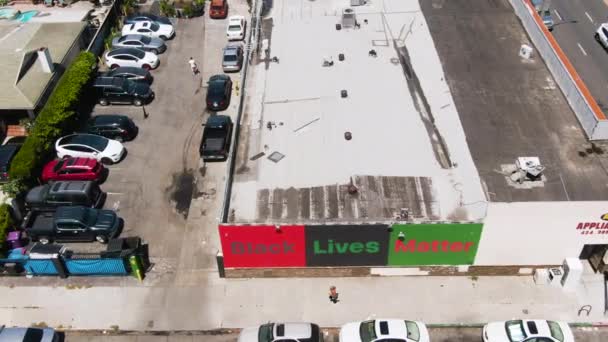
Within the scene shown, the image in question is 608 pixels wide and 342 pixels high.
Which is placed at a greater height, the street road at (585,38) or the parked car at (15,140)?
the parked car at (15,140)

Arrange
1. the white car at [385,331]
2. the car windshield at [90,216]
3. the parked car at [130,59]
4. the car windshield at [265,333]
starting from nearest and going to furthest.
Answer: the white car at [385,331] → the car windshield at [265,333] → the car windshield at [90,216] → the parked car at [130,59]

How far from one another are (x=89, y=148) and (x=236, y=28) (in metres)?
18.8

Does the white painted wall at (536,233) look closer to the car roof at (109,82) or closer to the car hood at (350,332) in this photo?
the car hood at (350,332)

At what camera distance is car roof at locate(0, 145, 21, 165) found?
38938mm

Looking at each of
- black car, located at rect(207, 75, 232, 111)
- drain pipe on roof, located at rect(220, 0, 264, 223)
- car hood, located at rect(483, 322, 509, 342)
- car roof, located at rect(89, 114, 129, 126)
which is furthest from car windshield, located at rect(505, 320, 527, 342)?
car roof, located at rect(89, 114, 129, 126)

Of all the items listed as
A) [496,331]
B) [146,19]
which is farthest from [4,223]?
[496,331]

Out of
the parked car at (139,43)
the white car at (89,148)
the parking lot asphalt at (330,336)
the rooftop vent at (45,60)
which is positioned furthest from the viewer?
the parked car at (139,43)

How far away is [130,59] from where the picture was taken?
49.2 m

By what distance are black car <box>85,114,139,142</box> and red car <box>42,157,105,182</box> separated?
3.63 metres

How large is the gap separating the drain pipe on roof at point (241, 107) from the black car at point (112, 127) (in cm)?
940

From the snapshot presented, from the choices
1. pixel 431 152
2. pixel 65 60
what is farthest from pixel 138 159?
pixel 431 152

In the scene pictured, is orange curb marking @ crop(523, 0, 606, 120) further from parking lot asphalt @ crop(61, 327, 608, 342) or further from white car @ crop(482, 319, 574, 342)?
white car @ crop(482, 319, 574, 342)

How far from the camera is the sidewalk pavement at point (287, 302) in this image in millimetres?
30750

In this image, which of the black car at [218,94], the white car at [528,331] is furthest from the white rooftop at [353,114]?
the white car at [528,331]
